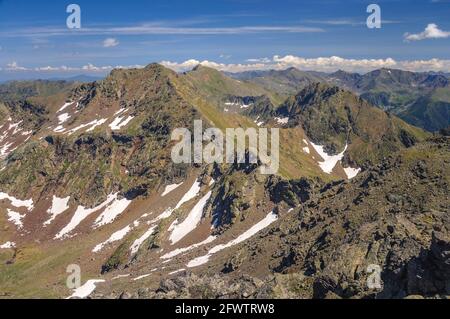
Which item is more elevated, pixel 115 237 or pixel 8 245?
pixel 115 237

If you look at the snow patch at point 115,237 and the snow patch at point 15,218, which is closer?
the snow patch at point 115,237

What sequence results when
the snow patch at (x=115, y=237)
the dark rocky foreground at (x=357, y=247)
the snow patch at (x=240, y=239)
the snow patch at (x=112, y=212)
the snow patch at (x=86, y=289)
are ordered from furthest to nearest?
1. the snow patch at (x=112, y=212)
2. the snow patch at (x=115, y=237)
3. the snow patch at (x=240, y=239)
4. the snow patch at (x=86, y=289)
5. the dark rocky foreground at (x=357, y=247)

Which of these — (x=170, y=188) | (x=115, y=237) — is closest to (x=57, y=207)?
(x=115, y=237)

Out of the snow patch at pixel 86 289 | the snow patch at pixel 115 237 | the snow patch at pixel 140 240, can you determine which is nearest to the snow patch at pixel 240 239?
the snow patch at pixel 86 289

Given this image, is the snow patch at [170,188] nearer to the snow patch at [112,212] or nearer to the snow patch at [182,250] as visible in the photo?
the snow patch at [112,212]

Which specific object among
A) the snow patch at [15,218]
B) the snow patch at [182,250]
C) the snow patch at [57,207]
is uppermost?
the snow patch at [182,250]

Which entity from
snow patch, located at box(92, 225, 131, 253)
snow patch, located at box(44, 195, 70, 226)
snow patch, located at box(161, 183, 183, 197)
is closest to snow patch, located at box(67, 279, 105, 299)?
snow patch, located at box(92, 225, 131, 253)

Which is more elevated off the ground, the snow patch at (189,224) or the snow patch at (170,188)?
the snow patch at (170,188)

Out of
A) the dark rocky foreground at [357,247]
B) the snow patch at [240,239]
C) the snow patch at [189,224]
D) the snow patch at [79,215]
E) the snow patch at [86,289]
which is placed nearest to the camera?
the dark rocky foreground at [357,247]

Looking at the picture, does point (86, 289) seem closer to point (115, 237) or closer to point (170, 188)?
point (115, 237)
